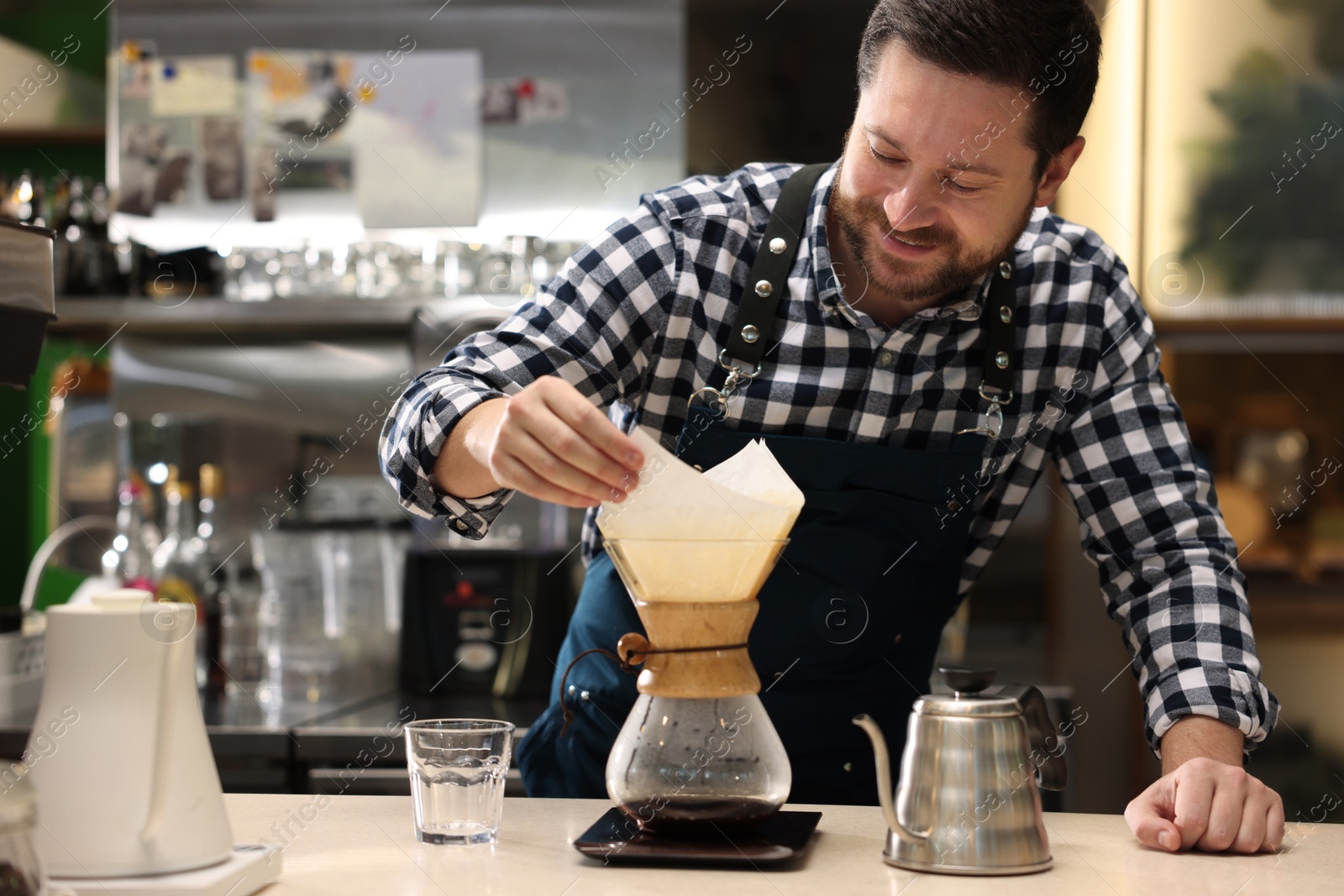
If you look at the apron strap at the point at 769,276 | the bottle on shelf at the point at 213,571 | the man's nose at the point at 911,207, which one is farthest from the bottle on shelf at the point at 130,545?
the man's nose at the point at 911,207

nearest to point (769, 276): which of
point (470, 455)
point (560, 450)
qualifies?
point (470, 455)

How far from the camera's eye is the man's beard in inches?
54.3

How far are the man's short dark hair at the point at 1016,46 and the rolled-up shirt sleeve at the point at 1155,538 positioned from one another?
238 mm

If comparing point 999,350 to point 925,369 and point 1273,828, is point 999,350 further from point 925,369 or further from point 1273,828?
point 1273,828

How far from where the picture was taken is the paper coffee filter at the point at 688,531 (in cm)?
98

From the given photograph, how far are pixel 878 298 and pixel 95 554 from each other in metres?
2.26

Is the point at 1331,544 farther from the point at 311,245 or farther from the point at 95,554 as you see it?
the point at 95,554

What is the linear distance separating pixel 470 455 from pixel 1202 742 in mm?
739

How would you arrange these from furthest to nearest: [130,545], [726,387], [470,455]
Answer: [130,545], [726,387], [470,455]

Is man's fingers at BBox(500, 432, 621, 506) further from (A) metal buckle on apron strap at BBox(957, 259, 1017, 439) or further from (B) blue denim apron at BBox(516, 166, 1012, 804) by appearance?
(A) metal buckle on apron strap at BBox(957, 259, 1017, 439)

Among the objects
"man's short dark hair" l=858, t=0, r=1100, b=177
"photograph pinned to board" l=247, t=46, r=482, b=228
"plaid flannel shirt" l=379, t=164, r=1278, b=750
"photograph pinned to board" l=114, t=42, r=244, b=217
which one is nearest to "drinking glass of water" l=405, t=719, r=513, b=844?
"plaid flannel shirt" l=379, t=164, r=1278, b=750

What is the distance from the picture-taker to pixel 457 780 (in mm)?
1053

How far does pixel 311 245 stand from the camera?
9.39 ft

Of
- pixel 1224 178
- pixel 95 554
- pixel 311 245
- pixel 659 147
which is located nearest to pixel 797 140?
pixel 659 147
